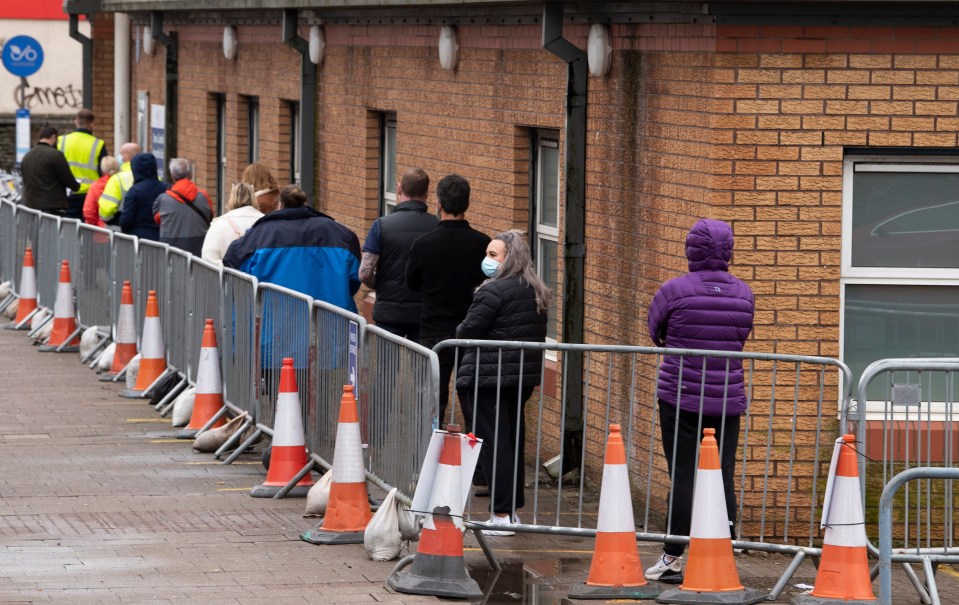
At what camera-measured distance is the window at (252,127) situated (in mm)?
20286

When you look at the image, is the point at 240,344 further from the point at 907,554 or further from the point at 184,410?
the point at 907,554

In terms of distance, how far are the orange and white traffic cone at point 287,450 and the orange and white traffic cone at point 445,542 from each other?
2.31 meters

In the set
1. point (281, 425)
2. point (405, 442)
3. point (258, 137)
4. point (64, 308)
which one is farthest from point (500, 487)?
point (258, 137)

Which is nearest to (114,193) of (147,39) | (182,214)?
(182,214)

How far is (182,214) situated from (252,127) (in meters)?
4.41

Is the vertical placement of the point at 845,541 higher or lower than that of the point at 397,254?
lower

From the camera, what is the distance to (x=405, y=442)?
8992 millimetres

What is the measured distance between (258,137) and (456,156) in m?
6.95

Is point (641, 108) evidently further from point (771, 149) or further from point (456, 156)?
point (456, 156)

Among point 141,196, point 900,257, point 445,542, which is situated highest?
point 141,196

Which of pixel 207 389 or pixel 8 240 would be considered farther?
pixel 8 240

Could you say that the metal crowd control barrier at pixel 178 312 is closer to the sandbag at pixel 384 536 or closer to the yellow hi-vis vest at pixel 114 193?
the yellow hi-vis vest at pixel 114 193

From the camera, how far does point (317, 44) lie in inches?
667

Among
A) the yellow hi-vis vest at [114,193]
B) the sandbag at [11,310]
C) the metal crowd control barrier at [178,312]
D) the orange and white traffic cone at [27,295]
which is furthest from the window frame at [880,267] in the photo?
the sandbag at [11,310]
